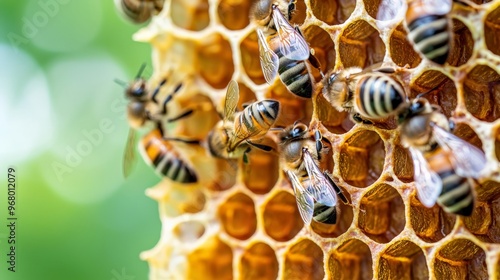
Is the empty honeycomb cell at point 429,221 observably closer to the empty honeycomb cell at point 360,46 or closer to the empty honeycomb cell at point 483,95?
the empty honeycomb cell at point 483,95

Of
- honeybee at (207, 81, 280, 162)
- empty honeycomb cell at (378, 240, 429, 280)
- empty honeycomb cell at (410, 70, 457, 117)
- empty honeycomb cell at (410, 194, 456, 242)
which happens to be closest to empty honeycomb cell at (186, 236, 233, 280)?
honeybee at (207, 81, 280, 162)

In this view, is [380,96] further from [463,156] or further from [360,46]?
[360,46]

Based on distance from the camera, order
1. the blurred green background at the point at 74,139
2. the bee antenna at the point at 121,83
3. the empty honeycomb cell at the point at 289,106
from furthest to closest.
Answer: the blurred green background at the point at 74,139
the bee antenna at the point at 121,83
the empty honeycomb cell at the point at 289,106

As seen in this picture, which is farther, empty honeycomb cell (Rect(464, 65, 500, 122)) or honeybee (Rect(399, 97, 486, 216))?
empty honeycomb cell (Rect(464, 65, 500, 122))

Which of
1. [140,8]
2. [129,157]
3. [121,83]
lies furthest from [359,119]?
[121,83]

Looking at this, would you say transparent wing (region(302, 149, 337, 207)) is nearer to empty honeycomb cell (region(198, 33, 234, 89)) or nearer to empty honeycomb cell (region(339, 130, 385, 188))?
empty honeycomb cell (region(339, 130, 385, 188))

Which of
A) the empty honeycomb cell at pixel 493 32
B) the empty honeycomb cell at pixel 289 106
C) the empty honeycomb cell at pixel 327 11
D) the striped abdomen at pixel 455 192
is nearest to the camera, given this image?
the striped abdomen at pixel 455 192

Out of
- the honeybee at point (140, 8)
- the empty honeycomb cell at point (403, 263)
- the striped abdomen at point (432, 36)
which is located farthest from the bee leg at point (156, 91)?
the striped abdomen at point (432, 36)
